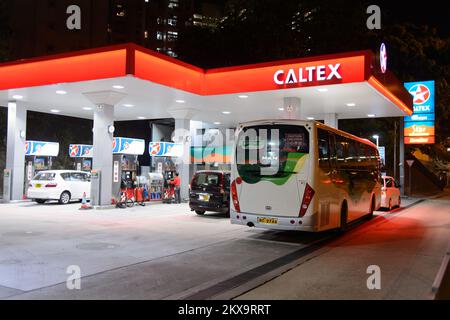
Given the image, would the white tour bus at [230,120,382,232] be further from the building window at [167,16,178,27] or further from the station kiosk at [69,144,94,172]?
the building window at [167,16,178,27]

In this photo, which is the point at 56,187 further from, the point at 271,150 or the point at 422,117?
the point at 422,117

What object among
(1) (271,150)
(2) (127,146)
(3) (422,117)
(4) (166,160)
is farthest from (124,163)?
(3) (422,117)

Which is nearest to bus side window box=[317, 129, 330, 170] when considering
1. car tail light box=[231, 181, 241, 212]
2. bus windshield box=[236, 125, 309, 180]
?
bus windshield box=[236, 125, 309, 180]

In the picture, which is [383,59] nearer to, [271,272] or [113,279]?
[271,272]

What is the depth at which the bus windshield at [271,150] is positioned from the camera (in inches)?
416

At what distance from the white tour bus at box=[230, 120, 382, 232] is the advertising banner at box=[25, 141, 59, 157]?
564 inches

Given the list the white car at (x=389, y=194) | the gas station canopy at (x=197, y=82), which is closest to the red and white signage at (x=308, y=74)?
the gas station canopy at (x=197, y=82)

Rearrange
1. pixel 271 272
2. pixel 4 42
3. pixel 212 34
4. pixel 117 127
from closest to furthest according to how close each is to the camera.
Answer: pixel 271 272 < pixel 4 42 < pixel 212 34 < pixel 117 127

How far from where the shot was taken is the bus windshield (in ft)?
34.7

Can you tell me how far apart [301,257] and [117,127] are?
3410cm

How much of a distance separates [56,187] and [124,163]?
10.3 feet

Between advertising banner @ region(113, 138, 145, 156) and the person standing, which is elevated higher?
advertising banner @ region(113, 138, 145, 156)

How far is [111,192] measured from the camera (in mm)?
18406
